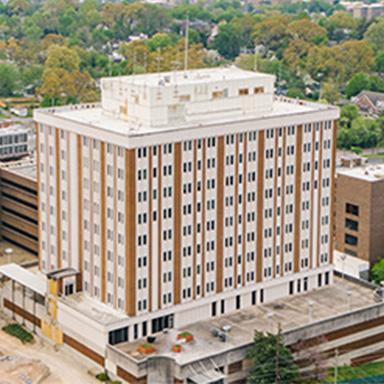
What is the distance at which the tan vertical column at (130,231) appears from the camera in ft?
251

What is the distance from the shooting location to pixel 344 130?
159 meters

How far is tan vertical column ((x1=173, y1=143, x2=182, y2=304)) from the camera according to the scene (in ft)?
259

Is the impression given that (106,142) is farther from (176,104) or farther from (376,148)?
(376,148)

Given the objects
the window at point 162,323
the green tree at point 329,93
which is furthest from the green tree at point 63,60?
the window at point 162,323

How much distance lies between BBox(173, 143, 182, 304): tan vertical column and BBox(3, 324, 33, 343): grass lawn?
40.7 feet

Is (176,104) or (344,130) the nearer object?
(176,104)

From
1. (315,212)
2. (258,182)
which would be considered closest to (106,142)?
(258,182)

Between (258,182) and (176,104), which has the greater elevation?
(176,104)

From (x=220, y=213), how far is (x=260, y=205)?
12.8 feet

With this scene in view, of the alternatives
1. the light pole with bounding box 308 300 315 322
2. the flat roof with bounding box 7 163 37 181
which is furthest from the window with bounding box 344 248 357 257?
the flat roof with bounding box 7 163 37 181

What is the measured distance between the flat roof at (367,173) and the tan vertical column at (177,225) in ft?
76.1

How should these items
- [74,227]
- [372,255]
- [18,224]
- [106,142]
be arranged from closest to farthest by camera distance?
[106,142] < [74,227] < [372,255] < [18,224]

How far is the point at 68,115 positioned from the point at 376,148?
83970 millimetres

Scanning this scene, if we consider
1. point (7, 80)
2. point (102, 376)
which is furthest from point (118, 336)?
point (7, 80)
